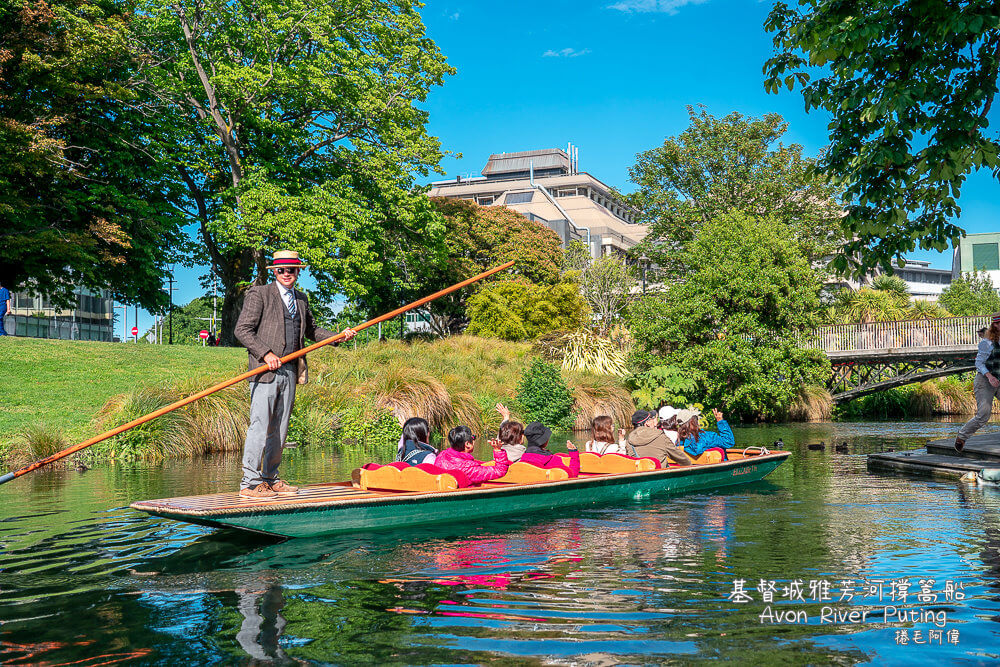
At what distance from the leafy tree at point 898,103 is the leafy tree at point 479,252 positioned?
28.4m

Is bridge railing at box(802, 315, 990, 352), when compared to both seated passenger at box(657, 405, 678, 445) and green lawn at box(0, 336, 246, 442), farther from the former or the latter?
green lawn at box(0, 336, 246, 442)

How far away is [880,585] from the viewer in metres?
4.99

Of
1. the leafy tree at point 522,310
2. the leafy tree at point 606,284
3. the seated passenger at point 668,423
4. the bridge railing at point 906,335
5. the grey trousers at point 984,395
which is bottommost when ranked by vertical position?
the seated passenger at point 668,423

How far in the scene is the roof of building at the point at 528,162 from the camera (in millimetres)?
94625

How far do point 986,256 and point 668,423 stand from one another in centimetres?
8992

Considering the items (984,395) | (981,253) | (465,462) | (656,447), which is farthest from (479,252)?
(981,253)

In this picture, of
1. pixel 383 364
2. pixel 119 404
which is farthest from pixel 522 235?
pixel 119 404

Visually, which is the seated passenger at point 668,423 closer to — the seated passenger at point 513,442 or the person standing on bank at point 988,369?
the seated passenger at point 513,442

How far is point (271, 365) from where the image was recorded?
6.51m

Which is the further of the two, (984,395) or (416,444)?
(984,395)

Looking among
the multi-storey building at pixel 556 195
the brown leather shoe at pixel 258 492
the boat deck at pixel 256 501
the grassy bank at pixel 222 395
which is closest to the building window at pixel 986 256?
the multi-storey building at pixel 556 195

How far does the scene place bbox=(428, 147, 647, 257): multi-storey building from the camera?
67938 mm

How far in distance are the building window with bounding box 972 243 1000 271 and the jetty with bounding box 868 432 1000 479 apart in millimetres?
85264

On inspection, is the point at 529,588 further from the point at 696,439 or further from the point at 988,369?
the point at 988,369
